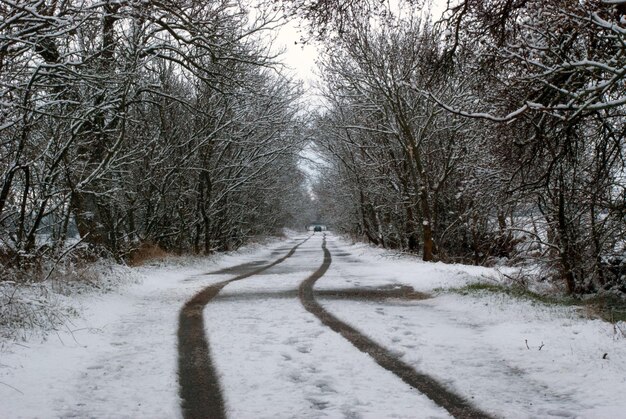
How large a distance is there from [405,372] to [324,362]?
2.99ft

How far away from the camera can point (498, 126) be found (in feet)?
34.4

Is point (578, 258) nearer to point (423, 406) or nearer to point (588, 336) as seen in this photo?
point (588, 336)

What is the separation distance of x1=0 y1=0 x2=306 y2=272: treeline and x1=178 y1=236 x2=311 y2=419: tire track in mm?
3971

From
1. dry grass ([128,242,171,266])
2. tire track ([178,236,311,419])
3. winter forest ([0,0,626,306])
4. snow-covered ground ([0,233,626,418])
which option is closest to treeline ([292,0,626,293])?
winter forest ([0,0,626,306])

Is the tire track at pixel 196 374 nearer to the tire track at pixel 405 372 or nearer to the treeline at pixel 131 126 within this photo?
the tire track at pixel 405 372

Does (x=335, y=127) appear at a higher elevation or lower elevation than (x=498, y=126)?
higher

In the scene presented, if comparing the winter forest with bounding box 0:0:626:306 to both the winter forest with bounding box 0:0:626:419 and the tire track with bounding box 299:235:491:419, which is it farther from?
the tire track with bounding box 299:235:491:419

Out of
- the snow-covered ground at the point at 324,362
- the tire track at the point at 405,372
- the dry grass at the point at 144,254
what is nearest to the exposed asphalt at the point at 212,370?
the tire track at the point at 405,372

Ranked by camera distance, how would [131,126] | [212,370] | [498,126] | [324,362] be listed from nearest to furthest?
[212,370], [324,362], [498,126], [131,126]

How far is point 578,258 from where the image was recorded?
13078mm

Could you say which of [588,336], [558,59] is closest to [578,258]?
[558,59]

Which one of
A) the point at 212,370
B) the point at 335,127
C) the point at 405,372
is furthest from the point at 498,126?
the point at 335,127

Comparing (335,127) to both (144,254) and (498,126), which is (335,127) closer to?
(144,254)

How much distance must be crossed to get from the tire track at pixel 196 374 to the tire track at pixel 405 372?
1.83m
